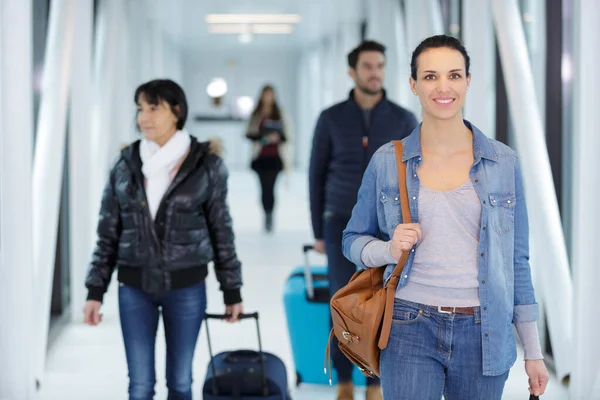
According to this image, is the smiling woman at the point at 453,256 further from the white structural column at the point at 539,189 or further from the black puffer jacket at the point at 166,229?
the white structural column at the point at 539,189

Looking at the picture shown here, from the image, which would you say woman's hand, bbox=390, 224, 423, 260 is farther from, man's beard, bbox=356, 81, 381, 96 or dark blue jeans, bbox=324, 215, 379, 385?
man's beard, bbox=356, 81, 381, 96

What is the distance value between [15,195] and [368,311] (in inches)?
89.6

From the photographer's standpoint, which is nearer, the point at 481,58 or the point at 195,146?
the point at 195,146

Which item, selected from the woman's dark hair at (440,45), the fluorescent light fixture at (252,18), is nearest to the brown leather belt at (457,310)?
the woman's dark hair at (440,45)

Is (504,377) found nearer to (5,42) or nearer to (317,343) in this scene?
(317,343)

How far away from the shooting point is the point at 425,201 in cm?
222

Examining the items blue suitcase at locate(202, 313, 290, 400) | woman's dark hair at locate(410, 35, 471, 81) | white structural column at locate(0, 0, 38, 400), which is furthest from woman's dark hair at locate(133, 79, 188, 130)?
woman's dark hair at locate(410, 35, 471, 81)

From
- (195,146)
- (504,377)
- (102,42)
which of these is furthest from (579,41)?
(102,42)

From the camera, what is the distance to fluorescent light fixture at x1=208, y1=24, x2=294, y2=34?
781 inches


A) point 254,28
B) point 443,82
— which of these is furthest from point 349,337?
point 254,28

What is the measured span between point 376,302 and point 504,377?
0.37 meters

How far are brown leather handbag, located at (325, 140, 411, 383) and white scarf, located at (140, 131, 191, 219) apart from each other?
1068 mm

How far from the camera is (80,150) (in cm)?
620

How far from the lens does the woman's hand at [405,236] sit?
2.10 m
